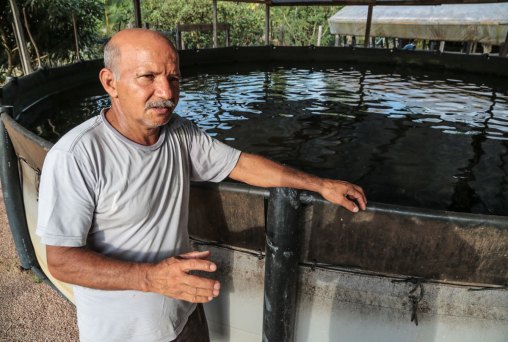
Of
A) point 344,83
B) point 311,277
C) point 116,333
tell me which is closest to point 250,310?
point 311,277

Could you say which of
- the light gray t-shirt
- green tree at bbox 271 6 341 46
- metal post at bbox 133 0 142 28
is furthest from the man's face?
green tree at bbox 271 6 341 46

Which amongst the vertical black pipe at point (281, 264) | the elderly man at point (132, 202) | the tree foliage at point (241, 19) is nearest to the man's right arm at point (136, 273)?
the elderly man at point (132, 202)

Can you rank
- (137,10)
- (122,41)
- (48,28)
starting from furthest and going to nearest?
(48,28)
(137,10)
(122,41)

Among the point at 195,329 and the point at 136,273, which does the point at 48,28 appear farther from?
the point at 136,273

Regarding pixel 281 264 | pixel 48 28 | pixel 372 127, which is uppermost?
pixel 48 28

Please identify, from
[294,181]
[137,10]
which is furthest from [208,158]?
[137,10]

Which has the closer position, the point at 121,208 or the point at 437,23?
the point at 121,208

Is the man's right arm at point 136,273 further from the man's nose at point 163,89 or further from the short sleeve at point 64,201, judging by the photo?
the man's nose at point 163,89

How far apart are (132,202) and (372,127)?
5.39 meters

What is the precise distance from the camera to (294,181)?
220cm

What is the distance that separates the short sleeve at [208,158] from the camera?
2.21m

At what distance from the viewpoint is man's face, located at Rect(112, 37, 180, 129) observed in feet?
5.69

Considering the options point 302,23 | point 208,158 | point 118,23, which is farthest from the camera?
point 302,23

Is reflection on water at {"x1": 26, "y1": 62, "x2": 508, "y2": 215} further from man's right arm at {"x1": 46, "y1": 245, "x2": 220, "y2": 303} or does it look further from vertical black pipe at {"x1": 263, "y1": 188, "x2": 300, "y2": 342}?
man's right arm at {"x1": 46, "y1": 245, "x2": 220, "y2": 303}
